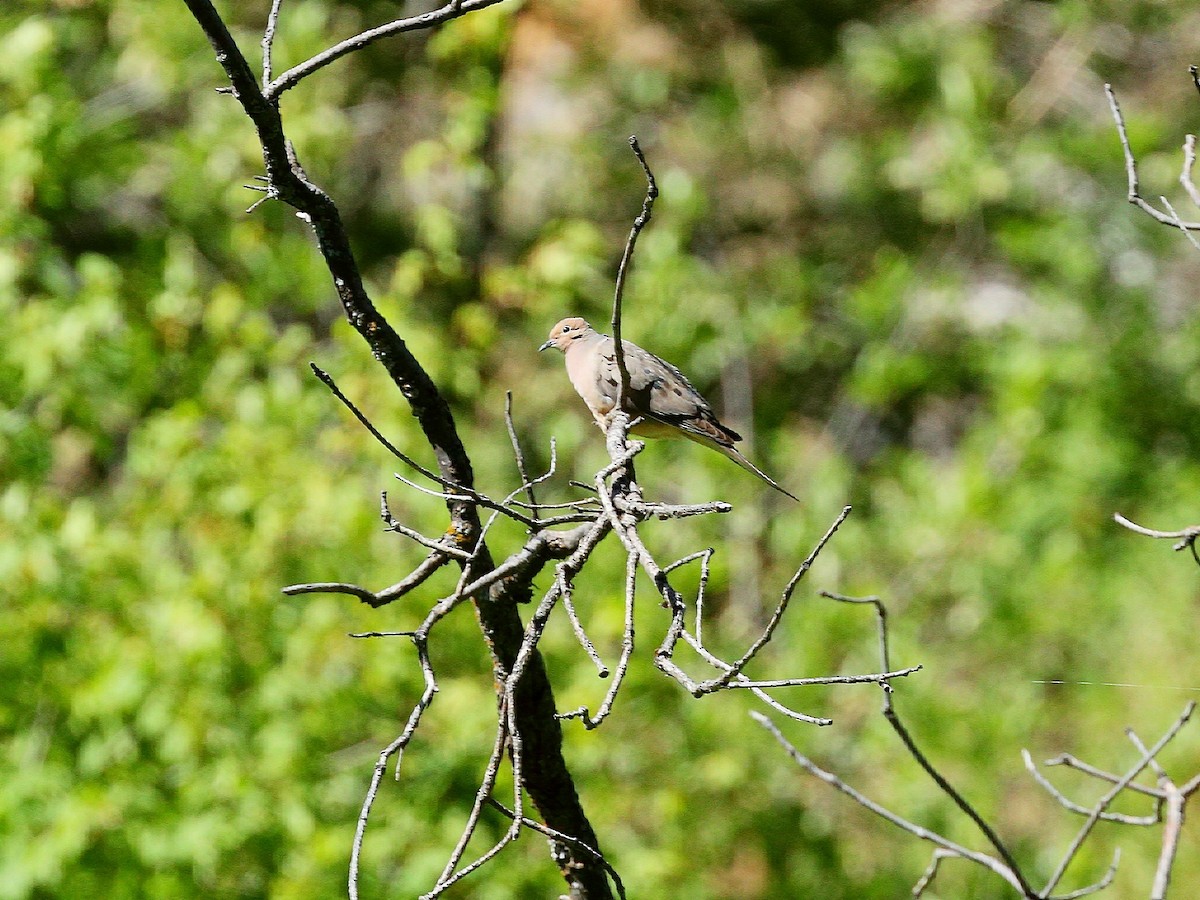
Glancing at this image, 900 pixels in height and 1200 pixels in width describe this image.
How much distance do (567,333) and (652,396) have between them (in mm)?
683

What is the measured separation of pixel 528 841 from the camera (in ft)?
14.8

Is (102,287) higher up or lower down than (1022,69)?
higher up

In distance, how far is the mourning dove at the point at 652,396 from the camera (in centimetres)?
279

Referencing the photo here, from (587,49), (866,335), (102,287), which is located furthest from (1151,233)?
(102,287)

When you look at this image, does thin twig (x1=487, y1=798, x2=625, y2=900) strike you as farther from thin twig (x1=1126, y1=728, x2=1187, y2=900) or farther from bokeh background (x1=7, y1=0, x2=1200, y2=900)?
bokeh background (x1=7, y1=0, x2=1200, y2=900)

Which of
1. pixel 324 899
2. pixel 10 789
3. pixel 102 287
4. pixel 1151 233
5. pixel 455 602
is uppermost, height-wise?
pixel 455 602

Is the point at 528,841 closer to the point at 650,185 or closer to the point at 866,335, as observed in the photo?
the point at 650,185

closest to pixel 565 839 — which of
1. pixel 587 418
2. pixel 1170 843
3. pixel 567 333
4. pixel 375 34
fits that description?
pixel 1170 843

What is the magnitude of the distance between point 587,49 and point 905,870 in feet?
17.1

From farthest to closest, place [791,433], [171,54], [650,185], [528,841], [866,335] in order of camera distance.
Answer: [791,433]
[866,335]
[171,54]
[528,841]
[650,185]

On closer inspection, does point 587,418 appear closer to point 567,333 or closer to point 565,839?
point 567,333

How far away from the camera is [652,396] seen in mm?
2854

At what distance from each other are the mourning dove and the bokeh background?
5.46 feet

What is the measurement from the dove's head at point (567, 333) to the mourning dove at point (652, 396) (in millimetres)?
280
